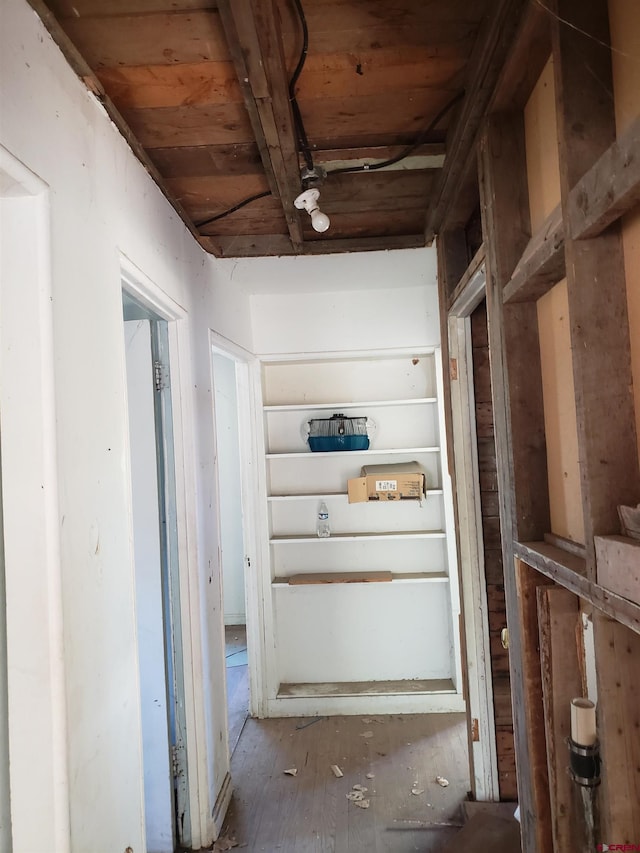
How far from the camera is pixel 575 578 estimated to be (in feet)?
3.74

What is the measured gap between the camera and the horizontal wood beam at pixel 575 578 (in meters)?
0.93

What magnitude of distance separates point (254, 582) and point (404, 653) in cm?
108

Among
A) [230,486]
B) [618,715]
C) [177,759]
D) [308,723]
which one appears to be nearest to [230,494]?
[230,486]

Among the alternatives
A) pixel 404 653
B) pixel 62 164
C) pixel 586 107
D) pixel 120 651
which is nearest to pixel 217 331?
pixel 62 164

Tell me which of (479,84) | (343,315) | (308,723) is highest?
(479,84)

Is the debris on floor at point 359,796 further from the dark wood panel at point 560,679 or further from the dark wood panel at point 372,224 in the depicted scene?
the dark wood panel at point 372,224

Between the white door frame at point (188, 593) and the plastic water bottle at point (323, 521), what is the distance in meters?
1.37

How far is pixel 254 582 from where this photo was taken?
3.41 metres

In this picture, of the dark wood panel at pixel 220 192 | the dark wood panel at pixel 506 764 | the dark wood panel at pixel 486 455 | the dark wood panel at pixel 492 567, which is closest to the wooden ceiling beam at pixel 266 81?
the dark wood panel at pixel 220 192

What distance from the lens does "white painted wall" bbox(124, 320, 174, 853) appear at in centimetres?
216

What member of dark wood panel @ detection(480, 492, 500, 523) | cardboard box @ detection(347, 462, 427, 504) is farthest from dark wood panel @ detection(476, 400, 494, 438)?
cardboard box @ detection(347, 462, 427, 504)

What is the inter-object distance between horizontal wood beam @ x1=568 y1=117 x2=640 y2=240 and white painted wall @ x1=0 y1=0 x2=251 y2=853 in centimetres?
110

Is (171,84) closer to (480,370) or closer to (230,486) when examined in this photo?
(480,370)

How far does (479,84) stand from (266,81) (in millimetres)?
583
